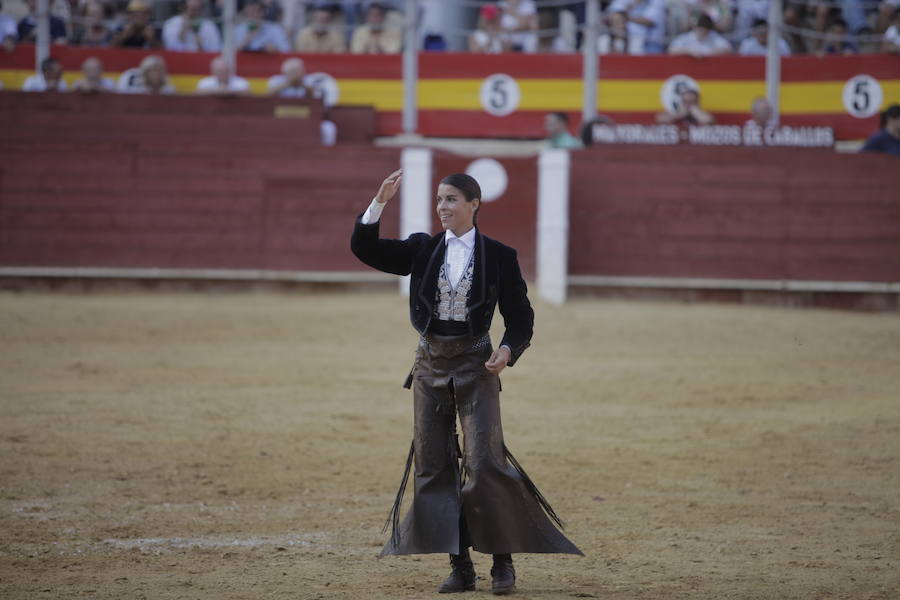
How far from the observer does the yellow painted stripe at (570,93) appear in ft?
46.5

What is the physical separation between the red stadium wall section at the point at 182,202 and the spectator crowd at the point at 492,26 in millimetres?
1877

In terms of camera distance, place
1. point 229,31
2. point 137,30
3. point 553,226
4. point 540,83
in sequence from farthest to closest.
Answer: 1. point 540,83
2. point 137,30
3. point 229,31
4. point 553,226

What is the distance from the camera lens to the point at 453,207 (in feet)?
14.5

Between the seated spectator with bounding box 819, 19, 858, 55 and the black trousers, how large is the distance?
10731 mm

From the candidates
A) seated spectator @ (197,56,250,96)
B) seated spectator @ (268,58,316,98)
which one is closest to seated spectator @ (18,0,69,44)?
seated spectator @ (197,56,250,96)

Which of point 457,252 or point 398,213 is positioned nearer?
point 457,252

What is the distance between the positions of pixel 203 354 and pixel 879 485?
5688 millimetres

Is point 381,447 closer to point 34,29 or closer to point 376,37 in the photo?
point 376,37

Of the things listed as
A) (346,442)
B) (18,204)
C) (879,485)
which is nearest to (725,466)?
(879,485)

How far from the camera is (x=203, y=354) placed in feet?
33.7

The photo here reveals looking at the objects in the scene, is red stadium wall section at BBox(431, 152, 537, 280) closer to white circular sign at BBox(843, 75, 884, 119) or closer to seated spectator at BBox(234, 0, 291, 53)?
seated spectator at BBox(234, 0, 291, 53)

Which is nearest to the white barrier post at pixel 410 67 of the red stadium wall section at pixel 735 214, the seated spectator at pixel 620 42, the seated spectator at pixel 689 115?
the seated spectator at pixel 620 42

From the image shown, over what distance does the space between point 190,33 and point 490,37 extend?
3.47 metres

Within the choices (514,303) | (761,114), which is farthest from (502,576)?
(761,114)
